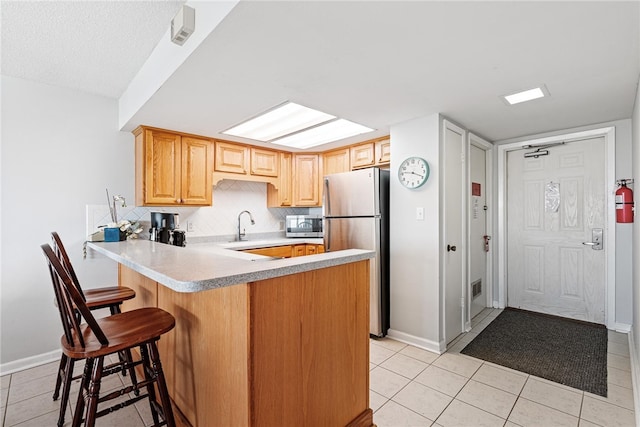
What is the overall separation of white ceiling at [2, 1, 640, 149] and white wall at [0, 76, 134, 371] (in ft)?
0.78

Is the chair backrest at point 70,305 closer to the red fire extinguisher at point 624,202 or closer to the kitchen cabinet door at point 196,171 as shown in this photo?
the kitchen cabinet door at point 196,171

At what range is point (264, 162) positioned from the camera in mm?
4055

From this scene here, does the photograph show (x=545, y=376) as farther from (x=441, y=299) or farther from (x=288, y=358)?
(x=288, y=358)

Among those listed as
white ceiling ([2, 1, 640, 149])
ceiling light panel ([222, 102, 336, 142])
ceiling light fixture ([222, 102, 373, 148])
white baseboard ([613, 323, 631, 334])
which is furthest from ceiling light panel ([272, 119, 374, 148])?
white baseboard ([613, 323, 631, 334])

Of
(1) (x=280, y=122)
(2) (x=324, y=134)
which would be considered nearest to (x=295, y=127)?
(1) (x=280, y=122)

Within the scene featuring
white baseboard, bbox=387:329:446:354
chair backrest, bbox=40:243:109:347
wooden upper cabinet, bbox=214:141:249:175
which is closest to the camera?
chair backrest, bbox=40:243:109:347

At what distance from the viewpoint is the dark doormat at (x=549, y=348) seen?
2.30 metres

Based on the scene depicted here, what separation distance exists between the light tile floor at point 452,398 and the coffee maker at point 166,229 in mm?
1303

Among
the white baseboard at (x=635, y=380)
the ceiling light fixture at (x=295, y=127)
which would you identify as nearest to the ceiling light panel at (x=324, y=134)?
the ceiling light fixture at (x=295, y=127)

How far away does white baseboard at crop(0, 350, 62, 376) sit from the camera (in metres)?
2.48

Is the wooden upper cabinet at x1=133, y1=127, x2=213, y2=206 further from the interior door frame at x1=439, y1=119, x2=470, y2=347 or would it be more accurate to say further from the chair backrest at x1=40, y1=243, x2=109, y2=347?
the interior door frame at x1=439, y1=119, x2=470, y2=347

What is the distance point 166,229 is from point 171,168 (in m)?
0.65

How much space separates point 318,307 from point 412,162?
1927 millimetres

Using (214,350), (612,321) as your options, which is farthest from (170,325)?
(612,321)
